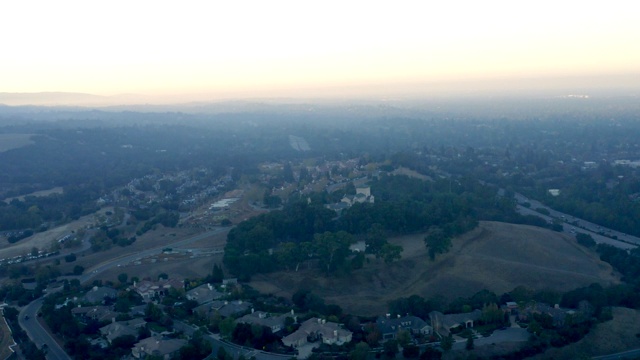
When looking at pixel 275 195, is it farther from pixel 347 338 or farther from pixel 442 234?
pixel 347 338

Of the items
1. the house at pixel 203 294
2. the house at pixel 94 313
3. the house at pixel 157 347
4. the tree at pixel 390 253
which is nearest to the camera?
the house at pixel 157 347

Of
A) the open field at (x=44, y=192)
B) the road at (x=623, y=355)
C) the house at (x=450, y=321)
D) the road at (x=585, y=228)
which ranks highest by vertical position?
the house at (x=450, y=321)

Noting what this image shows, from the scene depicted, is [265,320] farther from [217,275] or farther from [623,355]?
[623,355]

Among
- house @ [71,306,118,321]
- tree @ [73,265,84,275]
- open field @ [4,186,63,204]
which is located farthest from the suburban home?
open field @ [4,186,63,204]

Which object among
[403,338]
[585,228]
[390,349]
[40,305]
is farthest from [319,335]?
[585,228]

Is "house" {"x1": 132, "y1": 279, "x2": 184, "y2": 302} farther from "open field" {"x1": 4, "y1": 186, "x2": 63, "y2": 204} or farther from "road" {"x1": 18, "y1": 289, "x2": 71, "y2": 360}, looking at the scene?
"open field" {"x1": 4, "y1": 186, "x2": 63, "y2": 204}

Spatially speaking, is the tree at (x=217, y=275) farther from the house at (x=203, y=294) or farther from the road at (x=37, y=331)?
the road at (x=37, y=331)

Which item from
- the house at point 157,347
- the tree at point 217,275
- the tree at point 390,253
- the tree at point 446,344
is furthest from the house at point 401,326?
the tree at point 217,275
